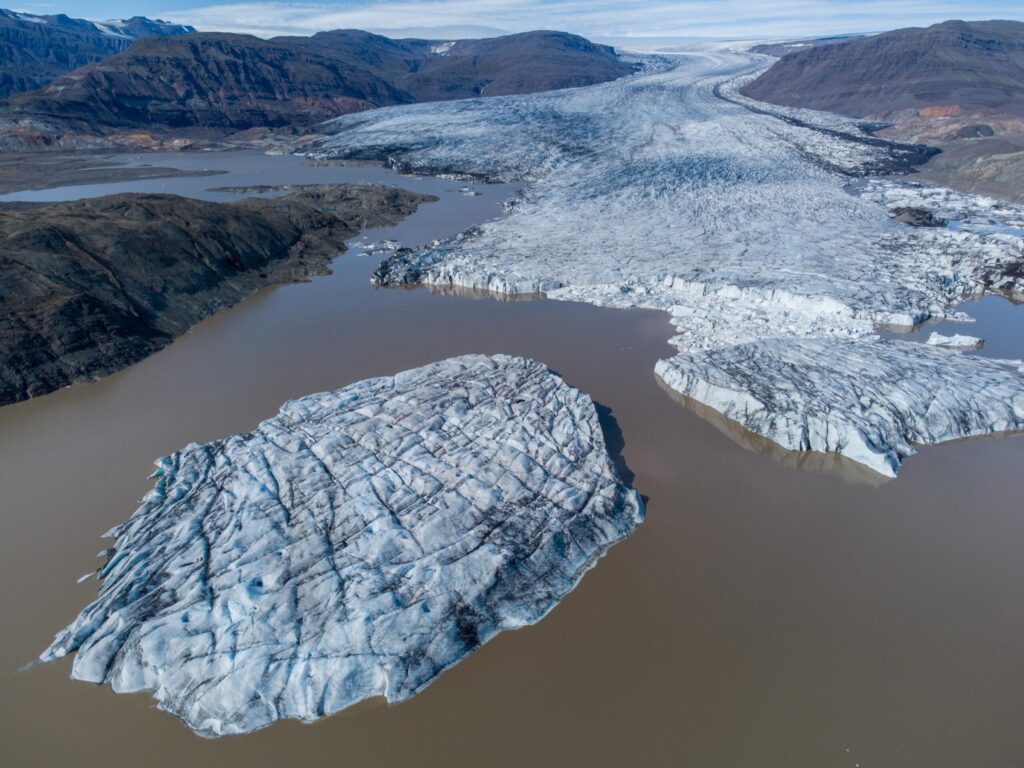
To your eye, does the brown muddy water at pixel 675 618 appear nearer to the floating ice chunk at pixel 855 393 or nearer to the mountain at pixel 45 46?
the floating ice chunk at pixel 855 393

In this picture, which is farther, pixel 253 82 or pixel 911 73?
pixel 253 82

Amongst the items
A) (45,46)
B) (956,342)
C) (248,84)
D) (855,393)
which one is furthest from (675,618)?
(45,46)

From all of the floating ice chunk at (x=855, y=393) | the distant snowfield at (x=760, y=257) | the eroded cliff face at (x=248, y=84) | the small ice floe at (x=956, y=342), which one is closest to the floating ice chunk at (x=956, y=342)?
the small ice floe at (x=956, y=342)

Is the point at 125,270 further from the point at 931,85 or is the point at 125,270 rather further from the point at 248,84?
the point at 931,85

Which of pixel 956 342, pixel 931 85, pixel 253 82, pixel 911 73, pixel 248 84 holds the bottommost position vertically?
pixel 956 342

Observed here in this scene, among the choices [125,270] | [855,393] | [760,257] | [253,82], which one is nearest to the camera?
[855,393]

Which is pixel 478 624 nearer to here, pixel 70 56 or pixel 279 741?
pixel 279 741

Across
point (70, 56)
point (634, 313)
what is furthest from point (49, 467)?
point (70, 56)
